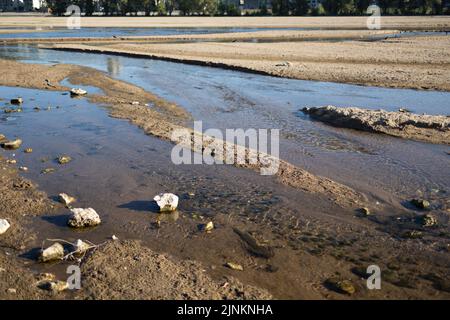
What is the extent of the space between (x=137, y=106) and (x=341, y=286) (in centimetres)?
1188

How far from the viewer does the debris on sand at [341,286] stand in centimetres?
576

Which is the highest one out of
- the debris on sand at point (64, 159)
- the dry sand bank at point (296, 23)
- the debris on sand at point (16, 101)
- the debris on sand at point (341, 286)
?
the dry sand bank at point (296, 23)

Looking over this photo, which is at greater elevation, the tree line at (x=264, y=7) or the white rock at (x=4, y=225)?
the tree line at (x=264, y=7)

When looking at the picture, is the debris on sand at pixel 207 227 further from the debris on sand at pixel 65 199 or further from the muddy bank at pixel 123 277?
the debris on sand at pixel 65 199

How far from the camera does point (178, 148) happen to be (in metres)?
11.4

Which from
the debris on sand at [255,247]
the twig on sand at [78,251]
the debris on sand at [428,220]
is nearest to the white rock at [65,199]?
the twig on sand at [78,251]

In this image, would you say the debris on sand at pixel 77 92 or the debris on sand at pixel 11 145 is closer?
the debris on sand at pixel 11 145

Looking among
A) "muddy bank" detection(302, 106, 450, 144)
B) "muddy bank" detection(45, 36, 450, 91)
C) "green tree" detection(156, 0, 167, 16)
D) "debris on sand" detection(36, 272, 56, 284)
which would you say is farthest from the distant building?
"debris on sand" detection(36, 272, 56, 284)

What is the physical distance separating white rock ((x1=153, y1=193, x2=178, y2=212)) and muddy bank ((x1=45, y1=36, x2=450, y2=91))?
1570cm

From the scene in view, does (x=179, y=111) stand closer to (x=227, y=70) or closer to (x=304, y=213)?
(x=304, y=213)

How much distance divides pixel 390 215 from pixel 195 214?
10.8 feet

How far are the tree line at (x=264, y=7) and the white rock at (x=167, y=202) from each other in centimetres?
10120

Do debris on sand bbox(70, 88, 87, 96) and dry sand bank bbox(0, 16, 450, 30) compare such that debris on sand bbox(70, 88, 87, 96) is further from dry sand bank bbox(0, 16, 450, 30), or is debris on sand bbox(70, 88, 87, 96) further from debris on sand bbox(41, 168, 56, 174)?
dry sand bank bbox(0, 16, 450, 30)
